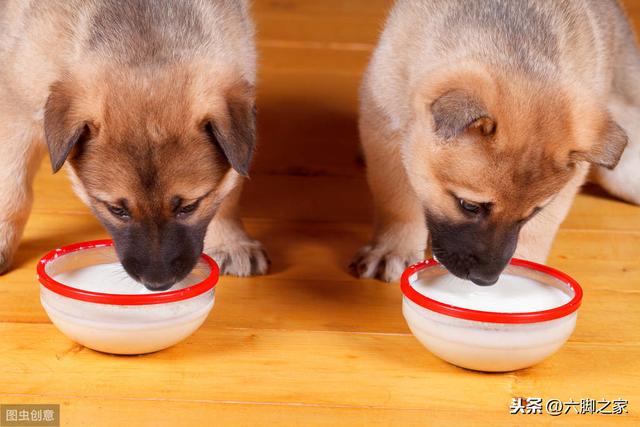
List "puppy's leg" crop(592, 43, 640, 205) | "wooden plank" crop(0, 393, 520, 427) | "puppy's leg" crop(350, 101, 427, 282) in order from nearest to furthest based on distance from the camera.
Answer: "wooden plank" crop(0, 393, 520, 427)
"puppy's leg" crop(350, 101, 427, 282)
"puppy's leg" crop(592, 43, 640, 205)

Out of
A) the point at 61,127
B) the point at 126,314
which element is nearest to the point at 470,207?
the point at 126,314

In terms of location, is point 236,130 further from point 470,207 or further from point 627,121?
point 627,121

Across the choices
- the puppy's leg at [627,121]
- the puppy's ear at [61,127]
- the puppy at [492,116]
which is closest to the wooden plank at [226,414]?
the puppy at [492,116]

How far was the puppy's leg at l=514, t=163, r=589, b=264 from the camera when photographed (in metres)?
2.95

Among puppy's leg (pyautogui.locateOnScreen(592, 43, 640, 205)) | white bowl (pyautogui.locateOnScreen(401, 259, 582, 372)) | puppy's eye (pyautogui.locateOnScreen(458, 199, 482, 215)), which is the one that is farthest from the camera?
puppy's leg (pyautogui.locateOnScreen(592, 43, 640, 205))

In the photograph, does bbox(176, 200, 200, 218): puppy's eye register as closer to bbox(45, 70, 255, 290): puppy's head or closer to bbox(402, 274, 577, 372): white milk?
bbox(45, 70, 255, 290): puppy's head

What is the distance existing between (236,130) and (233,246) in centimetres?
79

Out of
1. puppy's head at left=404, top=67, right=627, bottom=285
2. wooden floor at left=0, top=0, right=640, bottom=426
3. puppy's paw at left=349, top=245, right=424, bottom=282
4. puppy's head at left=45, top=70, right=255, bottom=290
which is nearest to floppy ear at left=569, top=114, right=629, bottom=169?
puppy's head at left=404, top=67, right=627, bottom=285

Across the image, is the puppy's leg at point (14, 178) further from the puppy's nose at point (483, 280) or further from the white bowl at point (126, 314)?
the puppy's nose at point (483, 280)

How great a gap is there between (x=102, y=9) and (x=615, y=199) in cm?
230

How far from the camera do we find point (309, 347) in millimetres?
2680

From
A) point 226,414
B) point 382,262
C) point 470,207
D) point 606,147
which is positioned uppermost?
point 606,147

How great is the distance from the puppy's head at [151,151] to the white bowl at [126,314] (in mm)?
65

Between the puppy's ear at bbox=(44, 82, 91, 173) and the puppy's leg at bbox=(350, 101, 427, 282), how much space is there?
3.53ft
